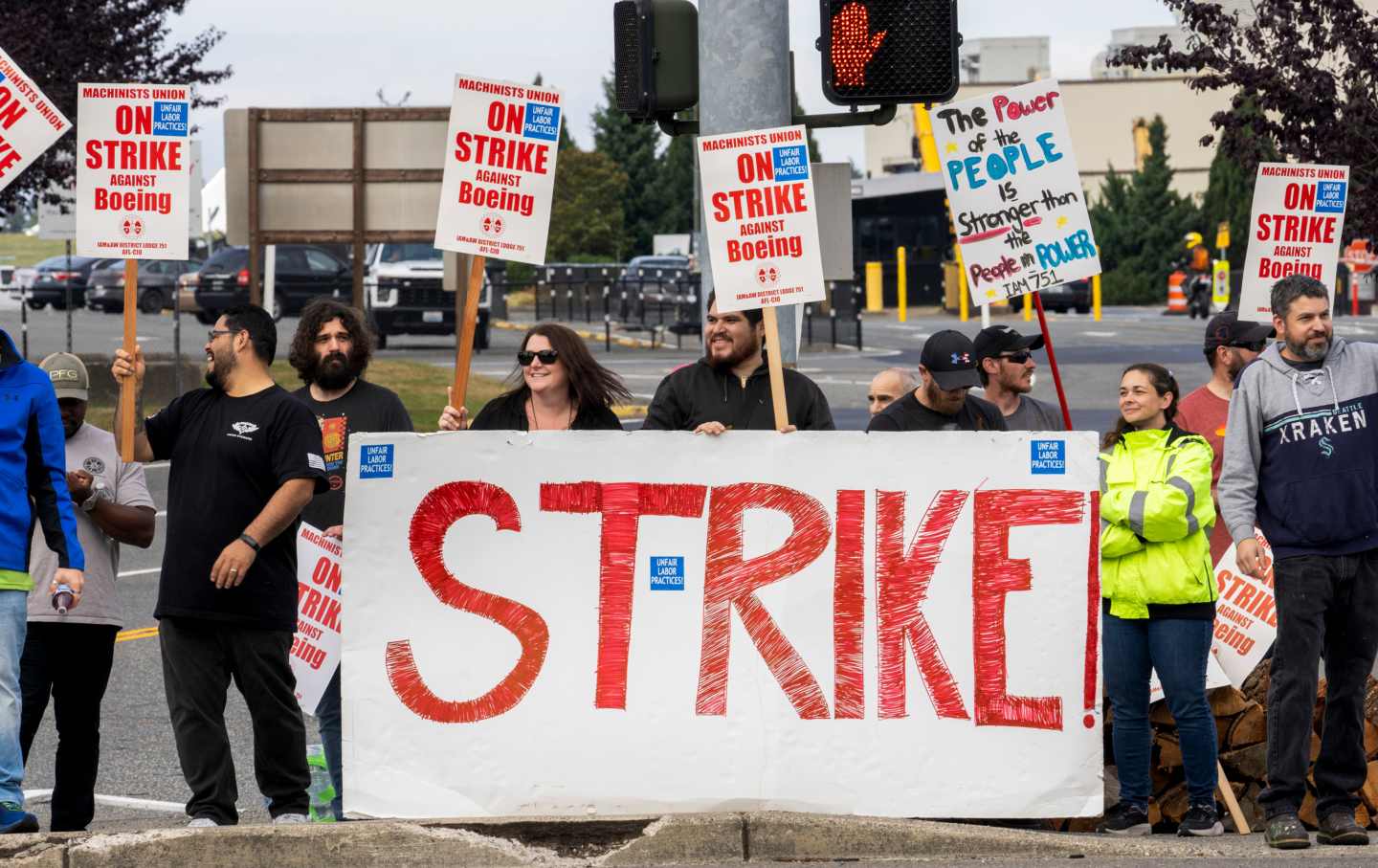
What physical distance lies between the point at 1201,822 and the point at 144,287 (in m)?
46.3

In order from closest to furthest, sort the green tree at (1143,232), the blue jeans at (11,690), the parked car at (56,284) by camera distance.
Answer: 1. the blue jeans at (11,690)
2. the parked car at (56,284)
3. the green tree at (1143,232)

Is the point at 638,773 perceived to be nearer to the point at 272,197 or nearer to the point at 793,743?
the point at 793,743

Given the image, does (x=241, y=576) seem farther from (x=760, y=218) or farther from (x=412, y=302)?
(x=412, y=302)

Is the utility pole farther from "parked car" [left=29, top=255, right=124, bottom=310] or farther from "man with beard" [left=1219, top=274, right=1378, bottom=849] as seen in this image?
"parked car" [left=29, top=255, right=124, bottom=310]

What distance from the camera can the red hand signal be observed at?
8656 mm

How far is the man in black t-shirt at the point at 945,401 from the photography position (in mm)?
7547

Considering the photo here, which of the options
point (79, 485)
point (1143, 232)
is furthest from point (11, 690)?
point (1143, 232)

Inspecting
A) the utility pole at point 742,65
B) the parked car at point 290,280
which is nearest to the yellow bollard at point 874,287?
the parked car at point 290,280

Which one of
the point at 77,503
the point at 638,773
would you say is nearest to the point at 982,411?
the point at 638,773

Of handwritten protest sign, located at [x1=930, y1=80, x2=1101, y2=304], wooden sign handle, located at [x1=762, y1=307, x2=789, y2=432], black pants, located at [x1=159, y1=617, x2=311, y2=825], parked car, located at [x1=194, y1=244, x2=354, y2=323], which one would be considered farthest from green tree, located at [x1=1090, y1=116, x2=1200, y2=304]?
black pants, located at [x1=159, y1=617, x2=311, y2=825]

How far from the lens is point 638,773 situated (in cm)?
700

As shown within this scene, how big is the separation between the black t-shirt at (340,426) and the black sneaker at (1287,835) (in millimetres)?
3307

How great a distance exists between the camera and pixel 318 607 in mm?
7641

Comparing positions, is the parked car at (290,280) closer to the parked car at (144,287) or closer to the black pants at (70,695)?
the parked car at (144,287)
